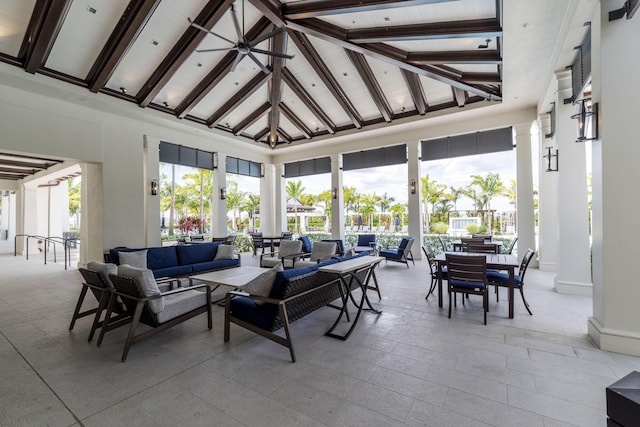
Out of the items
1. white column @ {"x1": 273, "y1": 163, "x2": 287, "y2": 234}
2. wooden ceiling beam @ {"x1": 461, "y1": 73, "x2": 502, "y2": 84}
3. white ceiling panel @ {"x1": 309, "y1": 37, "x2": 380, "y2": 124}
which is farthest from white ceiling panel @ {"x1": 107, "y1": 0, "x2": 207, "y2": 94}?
white column @ {"x1": 273, "y1": 163, "x2": 287, "y2": 234}

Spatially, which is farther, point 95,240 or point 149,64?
point 95,240

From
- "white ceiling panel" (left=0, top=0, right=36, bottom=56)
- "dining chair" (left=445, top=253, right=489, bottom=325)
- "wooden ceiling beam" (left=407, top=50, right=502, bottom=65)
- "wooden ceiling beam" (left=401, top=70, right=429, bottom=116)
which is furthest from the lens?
"wooden ceiling beam" (left=401, top=70, right=429, bottom=116)

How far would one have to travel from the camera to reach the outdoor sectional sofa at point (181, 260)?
5.52 metres

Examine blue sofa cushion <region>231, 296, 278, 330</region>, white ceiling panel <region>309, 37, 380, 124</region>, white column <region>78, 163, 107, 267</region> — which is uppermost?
white ceiling panel <region>309, 37, 380, 124</region>

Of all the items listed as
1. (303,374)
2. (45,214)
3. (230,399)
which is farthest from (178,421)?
(45,214)

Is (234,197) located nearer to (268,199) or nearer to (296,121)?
(268,199)

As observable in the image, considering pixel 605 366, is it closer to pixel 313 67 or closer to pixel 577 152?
pixel 577 152

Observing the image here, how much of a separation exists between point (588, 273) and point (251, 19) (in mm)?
8047

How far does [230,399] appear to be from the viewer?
2.27 m

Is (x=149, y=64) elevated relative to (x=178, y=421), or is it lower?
elevated

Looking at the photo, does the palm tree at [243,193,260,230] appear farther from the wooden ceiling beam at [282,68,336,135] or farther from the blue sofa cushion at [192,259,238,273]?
the blue sofa cushion at [192,259,238,273]

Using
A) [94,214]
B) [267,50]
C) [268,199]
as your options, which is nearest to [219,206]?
[268,199]

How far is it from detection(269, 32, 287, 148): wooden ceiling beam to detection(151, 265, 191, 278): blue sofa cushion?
5134mm

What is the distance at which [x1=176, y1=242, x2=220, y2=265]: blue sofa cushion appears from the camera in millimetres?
6250
